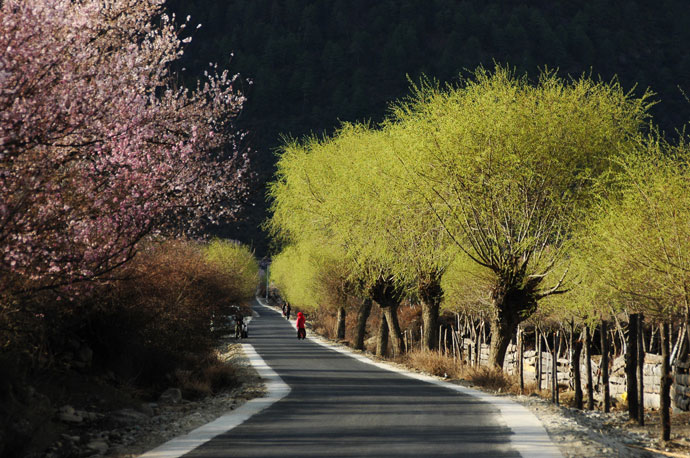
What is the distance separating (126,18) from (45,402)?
22.1ft

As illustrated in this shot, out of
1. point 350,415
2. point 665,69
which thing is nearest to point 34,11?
point 350,415

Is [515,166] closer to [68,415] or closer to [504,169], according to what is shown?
[504,169]

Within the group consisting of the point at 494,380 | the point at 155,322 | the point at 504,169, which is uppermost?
the point at 504,169

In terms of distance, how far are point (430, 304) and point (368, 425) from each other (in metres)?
18.7

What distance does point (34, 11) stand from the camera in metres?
9.55

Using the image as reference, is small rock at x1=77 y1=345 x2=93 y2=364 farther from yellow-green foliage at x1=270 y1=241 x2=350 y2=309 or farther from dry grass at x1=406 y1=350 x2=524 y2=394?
yellow-green foliage at x1=270 y1=241 x2=350 y2=309

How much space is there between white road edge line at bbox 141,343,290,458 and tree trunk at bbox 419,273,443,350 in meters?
11.0

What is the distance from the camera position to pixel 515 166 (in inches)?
827

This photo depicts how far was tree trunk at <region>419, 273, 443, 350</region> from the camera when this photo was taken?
95.8 feet

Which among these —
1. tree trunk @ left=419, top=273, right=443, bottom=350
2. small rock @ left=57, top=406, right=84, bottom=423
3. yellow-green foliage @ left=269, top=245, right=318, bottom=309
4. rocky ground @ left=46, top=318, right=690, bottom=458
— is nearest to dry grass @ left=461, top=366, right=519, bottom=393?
rocky ground @ left=46, top=318, right=690, bottom=458

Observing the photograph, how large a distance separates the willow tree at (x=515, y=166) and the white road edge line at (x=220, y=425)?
22.8ft

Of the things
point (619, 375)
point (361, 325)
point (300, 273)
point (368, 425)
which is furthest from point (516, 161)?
point (300, 273)

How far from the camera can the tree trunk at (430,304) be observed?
95.8 ft

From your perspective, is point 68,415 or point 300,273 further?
point 300,273
